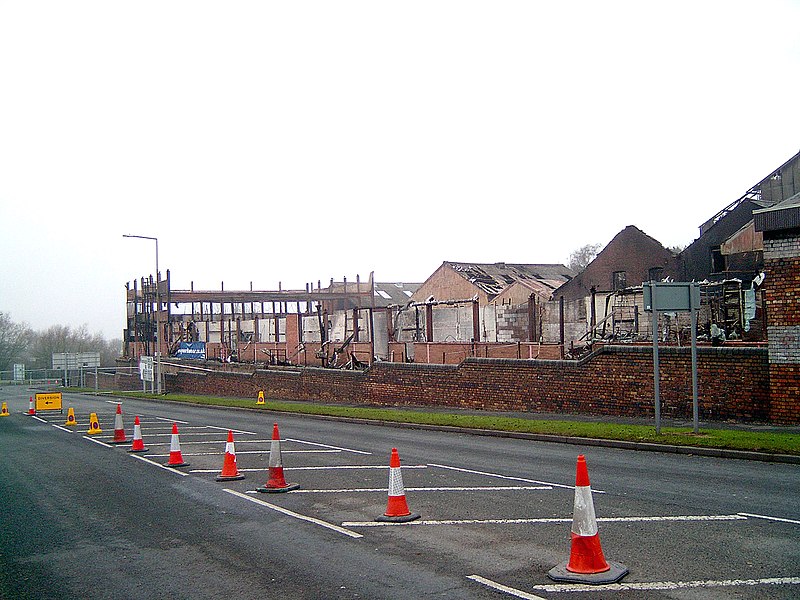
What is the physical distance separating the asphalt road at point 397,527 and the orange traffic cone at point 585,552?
0.16 meters

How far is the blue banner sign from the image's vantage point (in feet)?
188

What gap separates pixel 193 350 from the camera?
58000 mm

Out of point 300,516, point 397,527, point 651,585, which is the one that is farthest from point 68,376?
point 651,585

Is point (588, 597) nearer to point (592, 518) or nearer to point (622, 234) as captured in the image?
point (592, 518)

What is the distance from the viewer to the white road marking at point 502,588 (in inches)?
229

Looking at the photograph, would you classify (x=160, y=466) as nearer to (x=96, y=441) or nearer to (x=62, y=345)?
(x=96, y=441)

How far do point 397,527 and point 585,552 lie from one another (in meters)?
2.64

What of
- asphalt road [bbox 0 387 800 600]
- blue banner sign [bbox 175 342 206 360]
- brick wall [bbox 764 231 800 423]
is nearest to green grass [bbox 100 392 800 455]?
asphalt road [bbox 0 387 800 600]

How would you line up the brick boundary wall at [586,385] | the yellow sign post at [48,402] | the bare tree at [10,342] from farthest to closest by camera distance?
1. the bare tree at [10,342]
2. the yellow sign post at [48,402]
3. the brick boundary wall at [586,385]

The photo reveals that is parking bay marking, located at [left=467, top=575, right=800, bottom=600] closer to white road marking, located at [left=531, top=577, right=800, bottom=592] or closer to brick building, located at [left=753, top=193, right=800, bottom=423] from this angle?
white road marking, located at [left=531, top=577, right=800, bottom=592]

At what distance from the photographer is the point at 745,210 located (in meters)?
42.5

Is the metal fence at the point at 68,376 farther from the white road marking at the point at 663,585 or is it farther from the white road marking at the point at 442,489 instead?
the white road marking at the point at 663,585

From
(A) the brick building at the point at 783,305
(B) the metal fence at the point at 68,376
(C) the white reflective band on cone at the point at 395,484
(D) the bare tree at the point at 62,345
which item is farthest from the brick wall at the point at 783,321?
(D) the bare tree at the point at 62,345

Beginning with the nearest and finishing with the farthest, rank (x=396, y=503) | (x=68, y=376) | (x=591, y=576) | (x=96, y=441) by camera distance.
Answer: (x=591, y=576)
(x=396, y=503)
(x=96, y=441)
(x=68, y=376)
